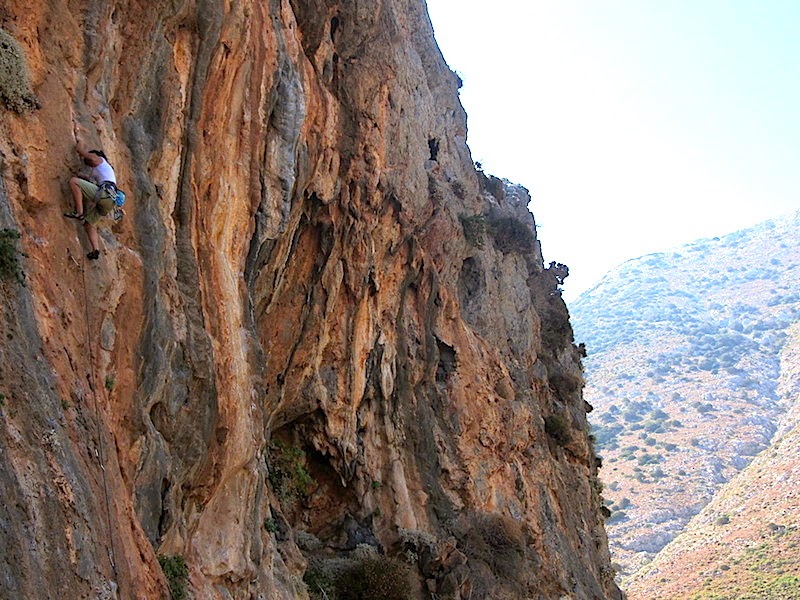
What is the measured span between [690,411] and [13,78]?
135032 millimetres

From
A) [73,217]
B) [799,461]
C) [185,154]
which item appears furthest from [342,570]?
[799,461]

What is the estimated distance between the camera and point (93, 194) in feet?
25.5

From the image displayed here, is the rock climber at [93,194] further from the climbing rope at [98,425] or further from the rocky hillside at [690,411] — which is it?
the rocky hillside at [690,411]

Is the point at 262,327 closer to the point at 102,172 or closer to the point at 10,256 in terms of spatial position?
the point at 102,172

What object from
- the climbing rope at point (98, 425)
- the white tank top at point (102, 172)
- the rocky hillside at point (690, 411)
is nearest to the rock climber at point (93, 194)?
the white tank top at point (102, 172)

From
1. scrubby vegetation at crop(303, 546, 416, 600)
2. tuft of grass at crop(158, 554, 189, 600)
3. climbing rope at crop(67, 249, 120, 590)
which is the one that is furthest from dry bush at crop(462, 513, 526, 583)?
climbing rope at crop(67, 249, 120, 590)

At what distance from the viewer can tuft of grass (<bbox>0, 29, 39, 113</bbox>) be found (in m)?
7.25

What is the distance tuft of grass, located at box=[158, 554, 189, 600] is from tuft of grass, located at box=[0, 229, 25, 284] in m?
4.32

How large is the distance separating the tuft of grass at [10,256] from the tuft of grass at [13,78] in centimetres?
146

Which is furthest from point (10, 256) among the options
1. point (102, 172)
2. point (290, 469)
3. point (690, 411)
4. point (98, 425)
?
point (690, 411)

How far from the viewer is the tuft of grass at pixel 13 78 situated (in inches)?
285

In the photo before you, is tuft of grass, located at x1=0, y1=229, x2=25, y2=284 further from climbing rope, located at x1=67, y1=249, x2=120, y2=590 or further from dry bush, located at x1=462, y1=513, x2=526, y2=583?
dry bush, located at x1=462, y1=513, x2=526, y2=583

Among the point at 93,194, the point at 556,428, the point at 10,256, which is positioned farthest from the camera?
the point at 556,428

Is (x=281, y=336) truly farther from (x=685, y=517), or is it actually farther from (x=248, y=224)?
(x=685, y=517)
